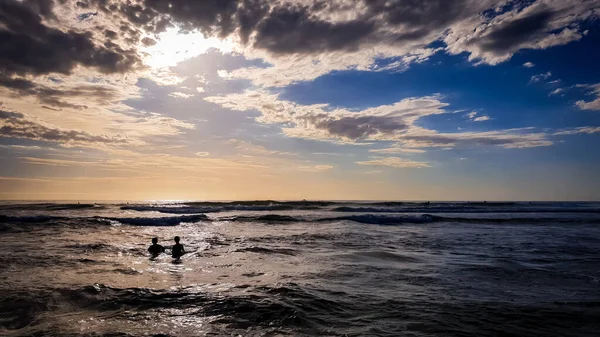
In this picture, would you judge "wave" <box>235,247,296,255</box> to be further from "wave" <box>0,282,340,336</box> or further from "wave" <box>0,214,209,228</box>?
"wave" <box>0,214,209,228</box>

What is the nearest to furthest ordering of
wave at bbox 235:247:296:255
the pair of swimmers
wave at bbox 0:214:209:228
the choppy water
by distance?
the choppy water → the pair of swimmers → wave at bbox 235:247:296:255 → wave at bbox 0:214:209:228

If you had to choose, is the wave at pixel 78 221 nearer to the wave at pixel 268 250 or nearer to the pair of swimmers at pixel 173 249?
the pair of swimmers at pixel 173 249

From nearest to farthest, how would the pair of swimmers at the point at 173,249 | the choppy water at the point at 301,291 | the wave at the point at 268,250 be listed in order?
1. the choppy water at the point at 301,291
2. the pair of swimmers at the point at 173,249
3. the wave at the point at 268,250

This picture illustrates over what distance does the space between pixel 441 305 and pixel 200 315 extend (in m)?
6.16


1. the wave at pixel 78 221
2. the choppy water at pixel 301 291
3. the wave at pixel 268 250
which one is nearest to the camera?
the choppy water at pixel 301 291

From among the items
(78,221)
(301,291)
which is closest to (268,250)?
(301,291)

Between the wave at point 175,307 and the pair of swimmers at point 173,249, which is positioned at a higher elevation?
the pair of swimmers at point 173,249

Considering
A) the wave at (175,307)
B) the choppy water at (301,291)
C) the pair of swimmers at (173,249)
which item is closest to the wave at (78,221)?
the choppy water at (301,291)

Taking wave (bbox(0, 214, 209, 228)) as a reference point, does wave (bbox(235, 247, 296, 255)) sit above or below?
below

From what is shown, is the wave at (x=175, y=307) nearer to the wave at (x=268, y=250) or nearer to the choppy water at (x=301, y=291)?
the choppy water at (x=301, y=291)

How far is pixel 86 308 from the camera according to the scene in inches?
341

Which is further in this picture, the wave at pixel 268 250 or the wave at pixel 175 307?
the wave at pixel 268 250

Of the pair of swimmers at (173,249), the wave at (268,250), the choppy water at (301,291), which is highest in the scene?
the pair of swimmers at (173,249)

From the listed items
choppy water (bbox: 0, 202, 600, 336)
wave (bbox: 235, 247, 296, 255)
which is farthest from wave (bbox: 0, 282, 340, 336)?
wave (bbox: 235, 247, 296, 255)
